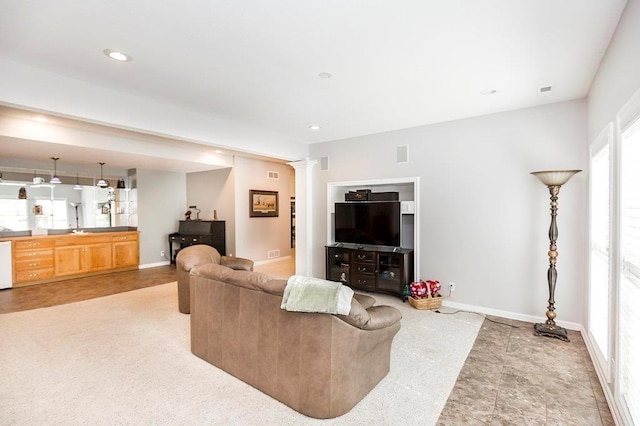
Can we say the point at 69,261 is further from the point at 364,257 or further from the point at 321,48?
the point at 321,48

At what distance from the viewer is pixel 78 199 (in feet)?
22.9

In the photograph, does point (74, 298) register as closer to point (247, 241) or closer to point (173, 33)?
point (247, 241)

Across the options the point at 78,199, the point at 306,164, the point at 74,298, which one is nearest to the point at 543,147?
the point at 306,164

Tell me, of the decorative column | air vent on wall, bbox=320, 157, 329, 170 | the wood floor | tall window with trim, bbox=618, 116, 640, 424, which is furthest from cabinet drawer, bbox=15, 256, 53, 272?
tall window with trim, bbox=618, 116, 640, 424

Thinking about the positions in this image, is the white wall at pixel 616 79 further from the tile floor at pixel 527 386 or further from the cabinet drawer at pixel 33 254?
the cabinet drawer at pixel 33 254

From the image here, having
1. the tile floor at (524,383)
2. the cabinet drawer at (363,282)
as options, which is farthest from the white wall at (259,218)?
the tile floor at (524,383)

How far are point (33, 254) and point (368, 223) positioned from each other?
20.2 feet

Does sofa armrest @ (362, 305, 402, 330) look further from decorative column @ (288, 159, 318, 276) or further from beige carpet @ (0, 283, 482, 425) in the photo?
decorative column @ (288, 159, 318, 276)

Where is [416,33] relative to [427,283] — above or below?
above

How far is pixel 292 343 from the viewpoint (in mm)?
2150

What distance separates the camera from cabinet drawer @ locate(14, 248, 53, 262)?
18.4ft

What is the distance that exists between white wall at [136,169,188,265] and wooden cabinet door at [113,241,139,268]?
0.26 metres

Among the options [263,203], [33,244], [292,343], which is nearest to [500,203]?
[292,343]

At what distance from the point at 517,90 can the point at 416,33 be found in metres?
1.79
